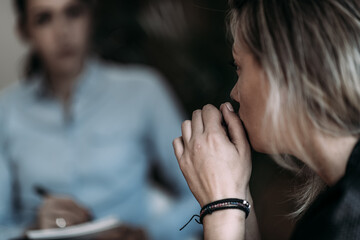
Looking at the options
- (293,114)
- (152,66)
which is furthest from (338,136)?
(152,66)

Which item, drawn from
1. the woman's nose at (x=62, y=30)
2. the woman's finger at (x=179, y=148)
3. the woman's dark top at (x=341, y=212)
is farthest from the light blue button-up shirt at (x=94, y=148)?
the woman's dark top at (x=341, y=212)

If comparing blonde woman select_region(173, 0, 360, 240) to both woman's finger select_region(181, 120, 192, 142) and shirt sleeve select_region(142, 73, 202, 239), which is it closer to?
woman's finger select_region(181, 120, 192, 142)

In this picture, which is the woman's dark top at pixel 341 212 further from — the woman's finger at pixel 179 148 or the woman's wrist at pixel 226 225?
the woman's finger at pixel 179 148

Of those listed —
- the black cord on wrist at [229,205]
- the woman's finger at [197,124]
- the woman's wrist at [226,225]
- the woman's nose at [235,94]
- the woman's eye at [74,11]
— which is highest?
the woman's eye at [74,11]

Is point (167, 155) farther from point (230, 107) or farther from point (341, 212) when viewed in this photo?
point (341, 212)

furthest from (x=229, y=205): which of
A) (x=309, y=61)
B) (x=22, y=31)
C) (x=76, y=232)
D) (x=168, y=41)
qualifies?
(x=168, y=41)

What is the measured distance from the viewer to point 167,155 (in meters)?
1.42

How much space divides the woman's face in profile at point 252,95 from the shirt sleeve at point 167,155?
0.72 m

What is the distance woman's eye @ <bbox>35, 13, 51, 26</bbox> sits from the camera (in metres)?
1.39

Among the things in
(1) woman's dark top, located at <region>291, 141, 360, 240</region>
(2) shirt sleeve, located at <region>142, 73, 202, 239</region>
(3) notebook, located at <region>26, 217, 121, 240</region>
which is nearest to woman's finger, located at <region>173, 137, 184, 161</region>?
(1) woman's dark top, located at <region>291, 141, 360, 240</region>

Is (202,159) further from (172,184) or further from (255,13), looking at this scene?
(172,184)

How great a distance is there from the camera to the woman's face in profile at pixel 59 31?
4.53 ft

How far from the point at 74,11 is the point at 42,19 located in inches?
4.4

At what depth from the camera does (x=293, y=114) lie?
0.56m
